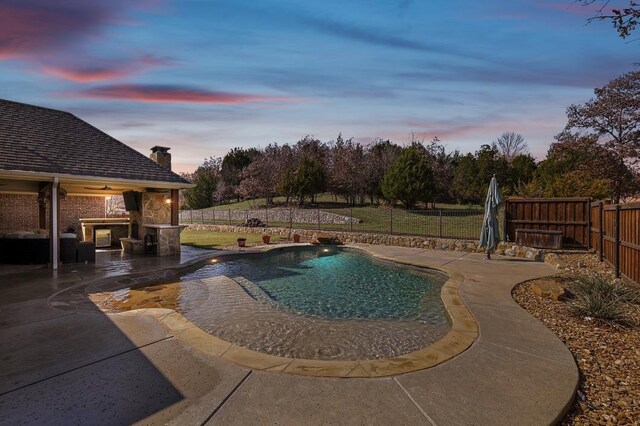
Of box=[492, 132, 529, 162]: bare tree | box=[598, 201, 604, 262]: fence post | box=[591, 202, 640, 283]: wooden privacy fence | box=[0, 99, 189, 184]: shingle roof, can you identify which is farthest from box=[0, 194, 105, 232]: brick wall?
box=[492, 132, 529, 162]: bare tree

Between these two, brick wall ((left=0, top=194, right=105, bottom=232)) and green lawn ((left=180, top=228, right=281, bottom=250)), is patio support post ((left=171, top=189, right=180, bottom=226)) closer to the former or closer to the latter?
green lawn ((left=180, top=228, right=281, bottom=250))

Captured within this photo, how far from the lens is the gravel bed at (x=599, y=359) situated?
9.32ft

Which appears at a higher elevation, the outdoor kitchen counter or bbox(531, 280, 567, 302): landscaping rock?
the outdoor kitchen counter

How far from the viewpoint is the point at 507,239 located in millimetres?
13000

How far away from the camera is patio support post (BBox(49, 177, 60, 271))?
9445 millimetres

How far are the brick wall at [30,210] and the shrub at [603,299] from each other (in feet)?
56.3

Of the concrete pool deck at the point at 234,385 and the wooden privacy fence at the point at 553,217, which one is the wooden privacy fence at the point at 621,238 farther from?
the concrete pool deck at the point at 234,385

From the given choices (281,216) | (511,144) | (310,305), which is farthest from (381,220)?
(511,144)

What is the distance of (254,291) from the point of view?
24.8 feet

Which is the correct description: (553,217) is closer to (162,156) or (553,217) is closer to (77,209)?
(162,156)

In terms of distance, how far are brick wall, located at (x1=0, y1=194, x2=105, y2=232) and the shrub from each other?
17.2 m

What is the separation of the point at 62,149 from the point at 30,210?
5433 mm

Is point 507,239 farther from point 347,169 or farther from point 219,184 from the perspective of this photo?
A: point 219,184

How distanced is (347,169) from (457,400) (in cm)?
2977
